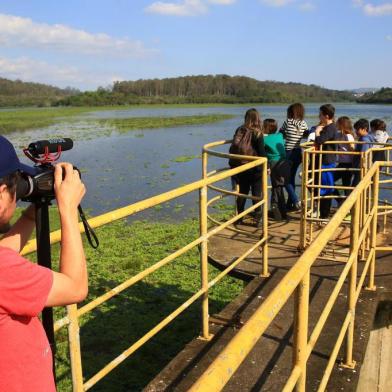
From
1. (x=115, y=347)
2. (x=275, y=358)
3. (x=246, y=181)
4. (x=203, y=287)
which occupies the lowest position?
(x=115, y=347)

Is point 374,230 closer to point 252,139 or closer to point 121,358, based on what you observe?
point 252,139

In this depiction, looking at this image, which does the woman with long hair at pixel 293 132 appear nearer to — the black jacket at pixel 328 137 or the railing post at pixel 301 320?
the black jacket at pixel 328 137

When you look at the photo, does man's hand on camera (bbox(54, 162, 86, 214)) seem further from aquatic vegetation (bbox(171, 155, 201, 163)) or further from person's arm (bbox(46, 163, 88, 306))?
aquatic vegetation (bbox(171, 155, 201, 163))

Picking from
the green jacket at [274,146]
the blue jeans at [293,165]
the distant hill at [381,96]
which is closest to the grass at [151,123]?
the blue jeans at [293,165]

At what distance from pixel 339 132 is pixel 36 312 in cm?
525

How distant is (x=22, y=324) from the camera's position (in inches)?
50.9

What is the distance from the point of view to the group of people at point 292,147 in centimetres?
555

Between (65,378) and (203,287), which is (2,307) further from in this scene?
(65,378)

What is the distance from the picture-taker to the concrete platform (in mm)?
2730

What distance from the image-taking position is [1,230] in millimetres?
1383

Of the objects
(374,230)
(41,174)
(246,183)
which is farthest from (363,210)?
(41,174)

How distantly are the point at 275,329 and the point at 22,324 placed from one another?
2272 millimetres

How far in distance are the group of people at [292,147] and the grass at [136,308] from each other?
1453mm

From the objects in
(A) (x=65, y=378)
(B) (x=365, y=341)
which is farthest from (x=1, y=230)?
(A) (x=65, y=378)
